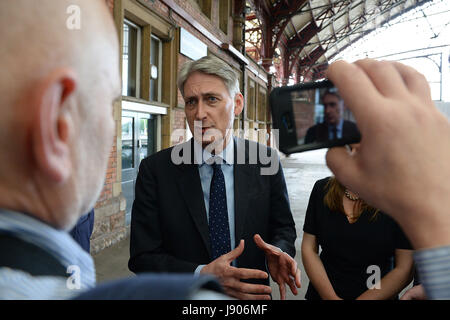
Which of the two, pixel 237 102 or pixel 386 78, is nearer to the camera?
pixel 386 78

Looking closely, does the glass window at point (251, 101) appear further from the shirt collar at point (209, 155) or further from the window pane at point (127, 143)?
the shirt collar at point (209, 155)

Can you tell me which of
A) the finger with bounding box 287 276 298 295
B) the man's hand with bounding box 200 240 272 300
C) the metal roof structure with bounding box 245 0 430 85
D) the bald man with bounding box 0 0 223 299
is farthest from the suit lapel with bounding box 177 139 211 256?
the metal roof structure with bounding box 245 0 430 85

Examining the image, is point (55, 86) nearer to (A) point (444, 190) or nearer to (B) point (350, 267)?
(A) point (444, 190)

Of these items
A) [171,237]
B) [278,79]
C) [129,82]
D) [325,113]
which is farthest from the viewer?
[278,79]

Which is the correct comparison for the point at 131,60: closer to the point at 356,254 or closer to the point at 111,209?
the point at 111,209

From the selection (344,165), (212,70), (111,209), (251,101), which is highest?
(251,101)

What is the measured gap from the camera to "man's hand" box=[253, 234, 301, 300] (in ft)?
4.30

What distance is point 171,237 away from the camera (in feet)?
5.16

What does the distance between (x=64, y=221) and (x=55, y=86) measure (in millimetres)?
229

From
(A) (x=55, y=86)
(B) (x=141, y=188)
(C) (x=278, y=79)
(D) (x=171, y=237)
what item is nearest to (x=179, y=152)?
(B) (x=141, y=188)

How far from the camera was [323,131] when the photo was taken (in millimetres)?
628

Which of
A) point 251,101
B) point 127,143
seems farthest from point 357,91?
point 251,101

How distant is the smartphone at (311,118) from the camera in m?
0.59

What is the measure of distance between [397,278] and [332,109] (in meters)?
1.45
